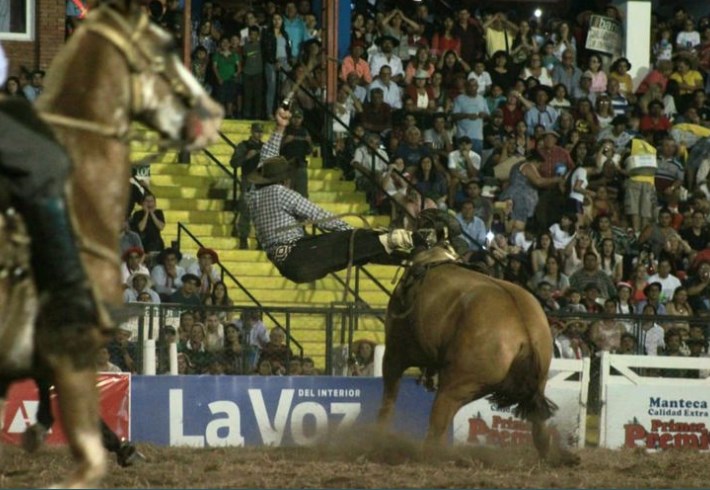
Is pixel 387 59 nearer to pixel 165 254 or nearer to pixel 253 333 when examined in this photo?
pixel 165 254

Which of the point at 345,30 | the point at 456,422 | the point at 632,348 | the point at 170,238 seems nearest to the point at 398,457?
the point at 456,422

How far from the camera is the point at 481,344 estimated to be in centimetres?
1262

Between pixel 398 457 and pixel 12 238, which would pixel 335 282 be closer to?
pixel 398 457

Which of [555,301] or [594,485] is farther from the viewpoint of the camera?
[555,301]

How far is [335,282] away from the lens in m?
19.3

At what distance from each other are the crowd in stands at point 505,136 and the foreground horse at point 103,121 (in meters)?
10.2

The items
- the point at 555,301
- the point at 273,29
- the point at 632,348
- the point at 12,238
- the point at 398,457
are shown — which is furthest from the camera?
the point at 273,29

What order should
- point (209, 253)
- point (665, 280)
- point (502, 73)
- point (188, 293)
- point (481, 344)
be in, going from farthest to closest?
1. point (502, 73)
2. point (665, 280)
3. point (209, 253)
4. point (188, 293)
5. point (481, 344)

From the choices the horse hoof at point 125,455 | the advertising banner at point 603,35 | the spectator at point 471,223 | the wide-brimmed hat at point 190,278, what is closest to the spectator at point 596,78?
the advertising banner at point 603,35

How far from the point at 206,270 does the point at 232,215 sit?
2.86 metres

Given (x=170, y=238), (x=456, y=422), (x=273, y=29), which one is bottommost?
(x=456, y=422)

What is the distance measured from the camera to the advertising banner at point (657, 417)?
16016 mm

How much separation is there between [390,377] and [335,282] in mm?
5560

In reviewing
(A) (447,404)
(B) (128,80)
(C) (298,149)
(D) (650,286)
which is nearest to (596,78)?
(D) (650,286)
